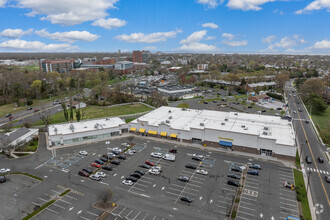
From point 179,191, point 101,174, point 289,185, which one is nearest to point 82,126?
point 101,174

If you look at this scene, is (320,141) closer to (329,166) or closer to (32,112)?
(329,166)

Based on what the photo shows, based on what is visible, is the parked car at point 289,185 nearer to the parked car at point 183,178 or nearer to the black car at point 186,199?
the parked car at point 183,178

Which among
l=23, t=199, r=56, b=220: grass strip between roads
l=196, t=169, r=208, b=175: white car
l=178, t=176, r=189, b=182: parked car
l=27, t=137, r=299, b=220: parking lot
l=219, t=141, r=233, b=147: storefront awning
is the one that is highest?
l=219, t=141, r=233, b=147: storefront awning

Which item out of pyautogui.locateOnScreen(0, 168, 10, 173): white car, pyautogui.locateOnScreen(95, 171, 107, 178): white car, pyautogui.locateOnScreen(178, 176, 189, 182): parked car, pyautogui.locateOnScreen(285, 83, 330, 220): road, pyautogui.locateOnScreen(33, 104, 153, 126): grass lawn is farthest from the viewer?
pyautogui.locateOnScreen(33, 104, 153, 126): grass lawn

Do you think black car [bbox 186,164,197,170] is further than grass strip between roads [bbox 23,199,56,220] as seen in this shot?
Yes

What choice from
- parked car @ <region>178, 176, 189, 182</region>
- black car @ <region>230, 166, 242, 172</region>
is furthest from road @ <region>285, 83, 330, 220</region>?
parked car @ <region>178, 176, 189, 182</region>

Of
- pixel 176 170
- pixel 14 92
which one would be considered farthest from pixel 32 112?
pixel 176 170

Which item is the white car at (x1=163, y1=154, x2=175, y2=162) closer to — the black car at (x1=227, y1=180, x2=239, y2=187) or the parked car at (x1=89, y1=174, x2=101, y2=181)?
the black car at (x1=227, y1=180, x2=239, y2=187)
